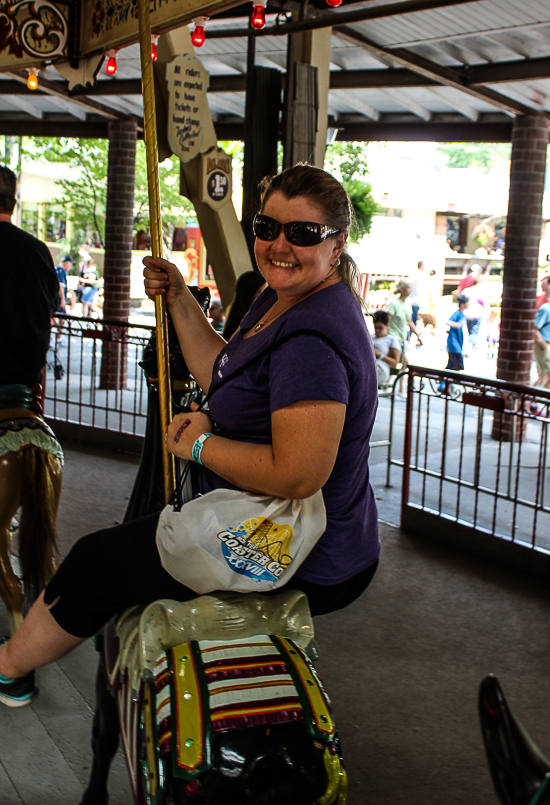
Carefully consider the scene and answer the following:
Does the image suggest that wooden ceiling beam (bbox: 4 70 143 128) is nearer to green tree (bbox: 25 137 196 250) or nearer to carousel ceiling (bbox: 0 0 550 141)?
carousel ceiling (bbox: 0 0 550 141)

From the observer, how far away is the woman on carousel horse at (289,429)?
1.73 m

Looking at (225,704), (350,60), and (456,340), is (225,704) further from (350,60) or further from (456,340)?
(456,340)

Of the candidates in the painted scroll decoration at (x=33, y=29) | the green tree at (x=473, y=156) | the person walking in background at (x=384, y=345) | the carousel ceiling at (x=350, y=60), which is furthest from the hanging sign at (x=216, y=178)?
the green tree at (x=473, y=156)

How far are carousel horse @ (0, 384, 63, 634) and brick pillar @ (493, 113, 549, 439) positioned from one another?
6123mm

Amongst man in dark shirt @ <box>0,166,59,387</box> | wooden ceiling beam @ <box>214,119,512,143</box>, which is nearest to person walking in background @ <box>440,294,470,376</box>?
wooden ceiling beam @ <box>214,119,512,143</box>

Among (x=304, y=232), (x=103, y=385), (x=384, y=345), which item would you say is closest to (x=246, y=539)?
(x=304, y=232)

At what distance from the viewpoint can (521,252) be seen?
8625 millimetres

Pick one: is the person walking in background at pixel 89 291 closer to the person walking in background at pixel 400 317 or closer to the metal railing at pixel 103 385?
the metal railing at pixel 103 385

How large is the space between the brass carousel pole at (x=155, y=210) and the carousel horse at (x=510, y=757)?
1.23m

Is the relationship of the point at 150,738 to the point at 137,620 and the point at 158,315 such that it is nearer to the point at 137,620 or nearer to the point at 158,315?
the point at 137,620

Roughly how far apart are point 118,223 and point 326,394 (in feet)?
30.3

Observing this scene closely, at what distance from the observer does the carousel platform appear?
2875 mm

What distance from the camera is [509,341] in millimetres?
8727

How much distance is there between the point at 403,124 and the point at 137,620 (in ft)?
26.4
